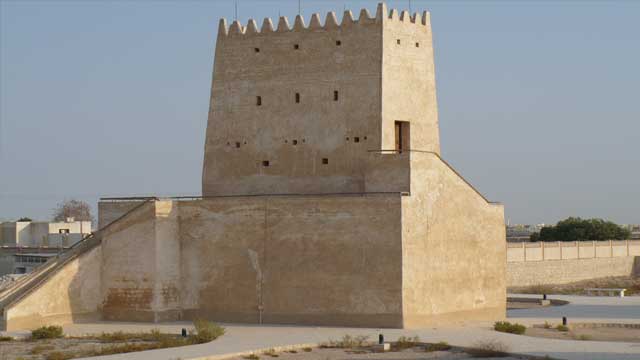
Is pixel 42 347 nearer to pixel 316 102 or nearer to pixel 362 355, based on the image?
pixel 362 355

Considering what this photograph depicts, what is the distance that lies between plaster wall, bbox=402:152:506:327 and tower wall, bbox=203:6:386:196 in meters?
1.84

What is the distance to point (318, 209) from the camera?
77.1 ft

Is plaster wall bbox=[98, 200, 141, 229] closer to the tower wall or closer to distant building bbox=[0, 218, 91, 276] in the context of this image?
the tower wall

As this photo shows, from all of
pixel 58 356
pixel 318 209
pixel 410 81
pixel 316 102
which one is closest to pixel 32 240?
pixel 316 102

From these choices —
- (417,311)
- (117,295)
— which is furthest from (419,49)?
(117,295)

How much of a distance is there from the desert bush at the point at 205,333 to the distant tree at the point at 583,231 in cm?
4612

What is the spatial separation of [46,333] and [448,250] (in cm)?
856

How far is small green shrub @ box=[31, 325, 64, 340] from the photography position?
21.9 m

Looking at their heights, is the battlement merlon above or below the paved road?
above

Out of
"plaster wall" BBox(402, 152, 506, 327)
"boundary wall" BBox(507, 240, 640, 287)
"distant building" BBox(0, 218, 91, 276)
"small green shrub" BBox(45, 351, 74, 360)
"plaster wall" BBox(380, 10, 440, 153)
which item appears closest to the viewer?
"small green shrub" BBox(45, 351, 74, 360)

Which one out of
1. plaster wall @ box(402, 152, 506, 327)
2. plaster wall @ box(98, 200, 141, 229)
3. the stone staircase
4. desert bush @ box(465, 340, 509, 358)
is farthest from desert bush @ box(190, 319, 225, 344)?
plaster wall @ box(98, 200, 141, 229)

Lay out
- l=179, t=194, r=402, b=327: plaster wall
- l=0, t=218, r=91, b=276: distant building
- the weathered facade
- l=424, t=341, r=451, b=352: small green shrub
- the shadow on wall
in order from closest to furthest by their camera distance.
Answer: l=424, t=341, r=451, b=352: small green shrub
l=179, t=194, r=402, b=327: plaster wall
the weathered facade
the shadow on wall
l=0, t=218, r=91, b=276: distant building

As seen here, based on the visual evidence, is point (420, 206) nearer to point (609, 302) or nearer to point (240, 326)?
point (240, 326)

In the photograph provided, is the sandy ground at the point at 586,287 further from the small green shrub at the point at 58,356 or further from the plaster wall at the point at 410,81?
the small green shrub at the point at 58,356
